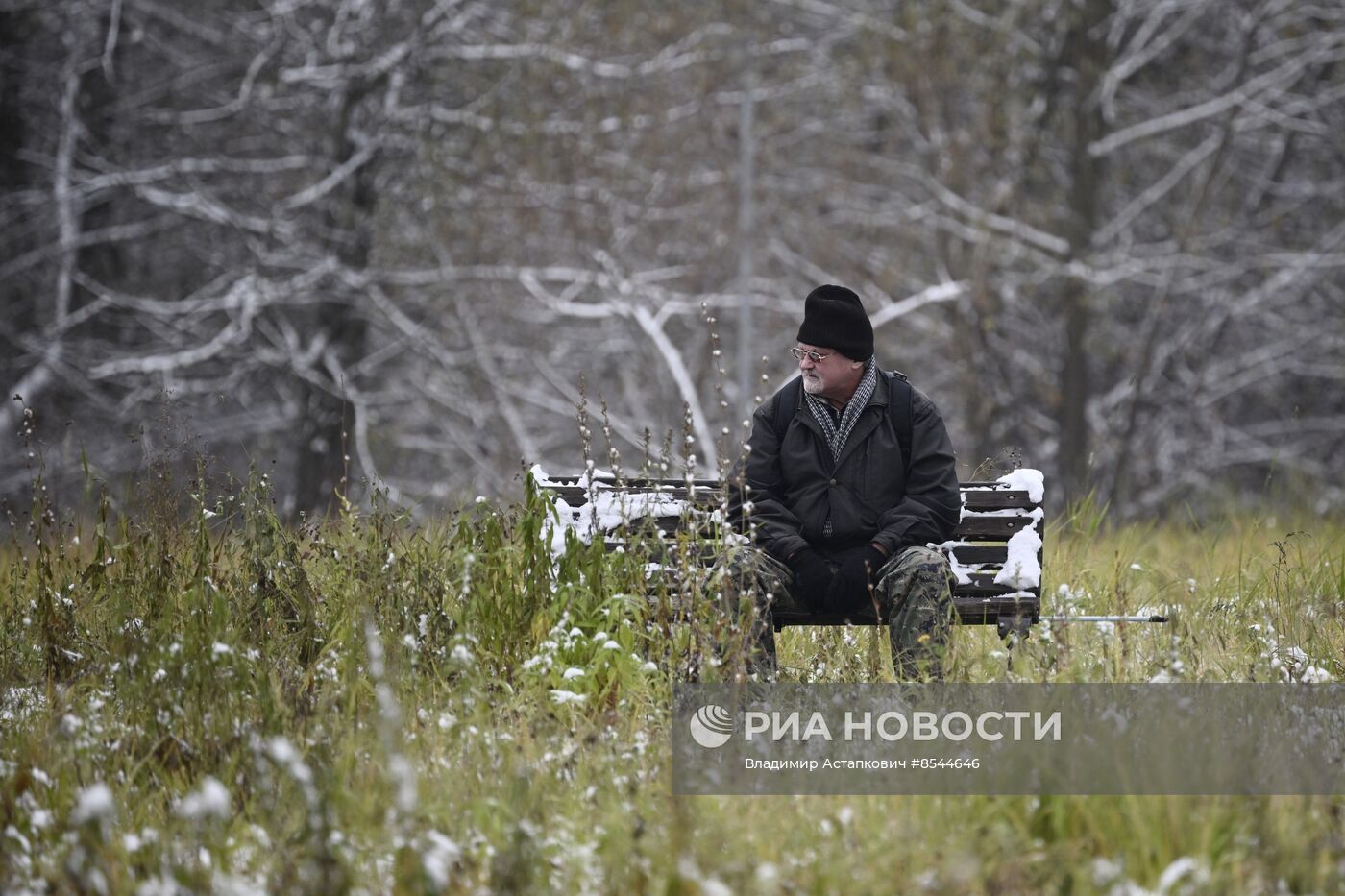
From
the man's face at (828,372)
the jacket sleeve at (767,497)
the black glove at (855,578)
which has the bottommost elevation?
the black glove at (855,578)

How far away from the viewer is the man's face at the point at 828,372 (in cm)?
472

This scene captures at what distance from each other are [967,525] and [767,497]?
0.75 m

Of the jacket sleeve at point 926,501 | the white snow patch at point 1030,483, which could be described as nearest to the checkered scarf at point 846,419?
the jacket sleeve at point 926,501

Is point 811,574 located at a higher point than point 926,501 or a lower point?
lower

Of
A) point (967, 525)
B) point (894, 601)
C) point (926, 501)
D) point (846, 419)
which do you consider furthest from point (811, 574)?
point (967, 525)

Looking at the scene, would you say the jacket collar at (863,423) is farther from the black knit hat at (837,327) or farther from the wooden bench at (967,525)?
the wooden bench at (967,525)

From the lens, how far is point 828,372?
474cm

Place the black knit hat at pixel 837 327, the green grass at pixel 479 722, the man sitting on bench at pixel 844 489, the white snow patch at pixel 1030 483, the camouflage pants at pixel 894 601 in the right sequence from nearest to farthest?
the green grass at pixel 479 722
the camouflage pants at pixel 894 601
the man sitting on bench at pixel 844 489
the black knit hat at pixel 837 327
the white snow patch at pixel 1030 483

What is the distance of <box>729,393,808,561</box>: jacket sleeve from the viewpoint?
468 cm

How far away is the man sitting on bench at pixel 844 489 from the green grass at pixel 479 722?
23cm

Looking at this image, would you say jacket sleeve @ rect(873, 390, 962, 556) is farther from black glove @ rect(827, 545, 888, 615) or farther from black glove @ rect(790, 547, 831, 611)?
black glove @ rect(790, 547, 831, 611)

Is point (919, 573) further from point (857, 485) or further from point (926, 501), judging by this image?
point (857, 485)

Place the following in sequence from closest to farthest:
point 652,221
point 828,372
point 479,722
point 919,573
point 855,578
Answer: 1. point 479,722
2. point 919,573
3. point 855,578
4. point 828,372
5. point 652,221

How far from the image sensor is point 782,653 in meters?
5.09
